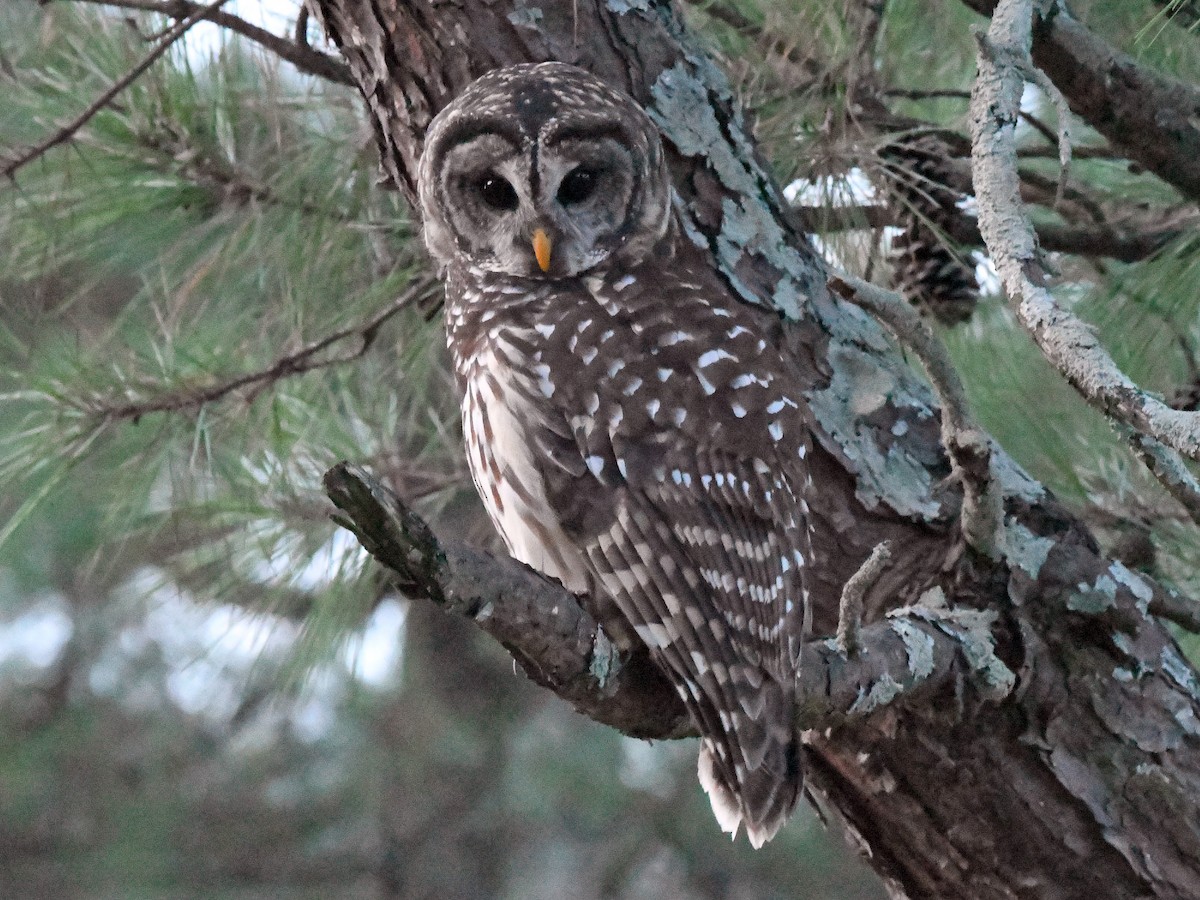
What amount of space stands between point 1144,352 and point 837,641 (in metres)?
0.98

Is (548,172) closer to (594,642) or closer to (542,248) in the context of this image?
(542,248)

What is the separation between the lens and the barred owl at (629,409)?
1579 millimetres

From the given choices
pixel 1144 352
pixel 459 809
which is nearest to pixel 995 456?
pixel 1144 352

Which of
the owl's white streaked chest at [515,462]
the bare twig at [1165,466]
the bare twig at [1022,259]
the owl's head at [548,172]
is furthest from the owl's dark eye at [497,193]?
the bare twig at [1165,466]

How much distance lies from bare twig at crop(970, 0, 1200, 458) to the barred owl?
0.45 m

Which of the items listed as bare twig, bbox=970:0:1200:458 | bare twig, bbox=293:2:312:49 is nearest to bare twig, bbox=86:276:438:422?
bare twig, bbox=293:2:312:49

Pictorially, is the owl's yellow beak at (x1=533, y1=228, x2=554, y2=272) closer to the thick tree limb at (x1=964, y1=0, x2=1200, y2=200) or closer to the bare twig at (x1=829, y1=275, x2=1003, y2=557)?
the bare twig at (x1=829, y1=275, x2=1003, y2=557)

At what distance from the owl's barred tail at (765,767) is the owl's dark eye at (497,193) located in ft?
2.33

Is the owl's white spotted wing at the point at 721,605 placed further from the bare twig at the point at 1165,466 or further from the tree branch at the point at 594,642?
the bare twig at the point at 1165,466

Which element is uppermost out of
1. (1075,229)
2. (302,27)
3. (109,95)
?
(1075,229)

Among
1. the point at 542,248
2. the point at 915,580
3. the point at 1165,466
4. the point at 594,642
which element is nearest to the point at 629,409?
the point at 542,248

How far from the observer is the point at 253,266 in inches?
95.7

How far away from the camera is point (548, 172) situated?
5.84 ft

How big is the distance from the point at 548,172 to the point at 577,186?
0.20ft
